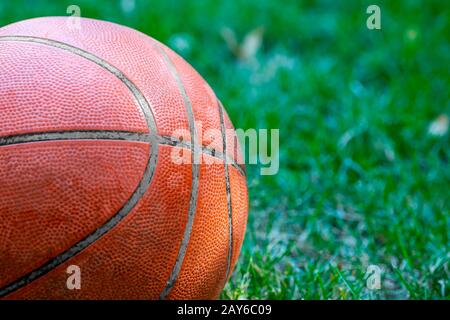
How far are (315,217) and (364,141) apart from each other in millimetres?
826

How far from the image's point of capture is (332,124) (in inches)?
158

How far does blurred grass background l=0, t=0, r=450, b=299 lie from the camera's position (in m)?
2.86

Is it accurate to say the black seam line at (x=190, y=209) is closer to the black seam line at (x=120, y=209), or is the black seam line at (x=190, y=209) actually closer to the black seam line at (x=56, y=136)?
the black seam line at (x=120, y=209)

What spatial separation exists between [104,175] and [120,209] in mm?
113

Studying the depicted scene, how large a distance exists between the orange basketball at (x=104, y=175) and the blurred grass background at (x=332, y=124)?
567mm

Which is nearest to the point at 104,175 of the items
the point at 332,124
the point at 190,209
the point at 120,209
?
the point at 120,209

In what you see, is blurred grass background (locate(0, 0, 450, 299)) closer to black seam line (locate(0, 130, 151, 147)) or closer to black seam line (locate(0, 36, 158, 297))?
black seam line (locate(0, 36, 158, 297))

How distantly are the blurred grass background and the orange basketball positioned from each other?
0.57 meters

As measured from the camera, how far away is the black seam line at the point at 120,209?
1987 mm

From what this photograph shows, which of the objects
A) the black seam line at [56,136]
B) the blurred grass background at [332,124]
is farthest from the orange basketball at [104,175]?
the blurred grass background at [332,124]

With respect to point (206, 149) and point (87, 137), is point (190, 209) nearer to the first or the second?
point (206, 149)

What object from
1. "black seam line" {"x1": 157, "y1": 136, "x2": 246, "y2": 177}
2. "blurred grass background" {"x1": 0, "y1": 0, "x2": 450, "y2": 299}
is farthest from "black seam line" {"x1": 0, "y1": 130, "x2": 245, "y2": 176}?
"blurred grass background" {"x1": 0, "y1": 0, "x2": 450, "y2": 299}

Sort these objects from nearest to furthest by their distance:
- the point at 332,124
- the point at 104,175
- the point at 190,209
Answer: the point at 104,175
the point at 190,209
the point at 332,124
